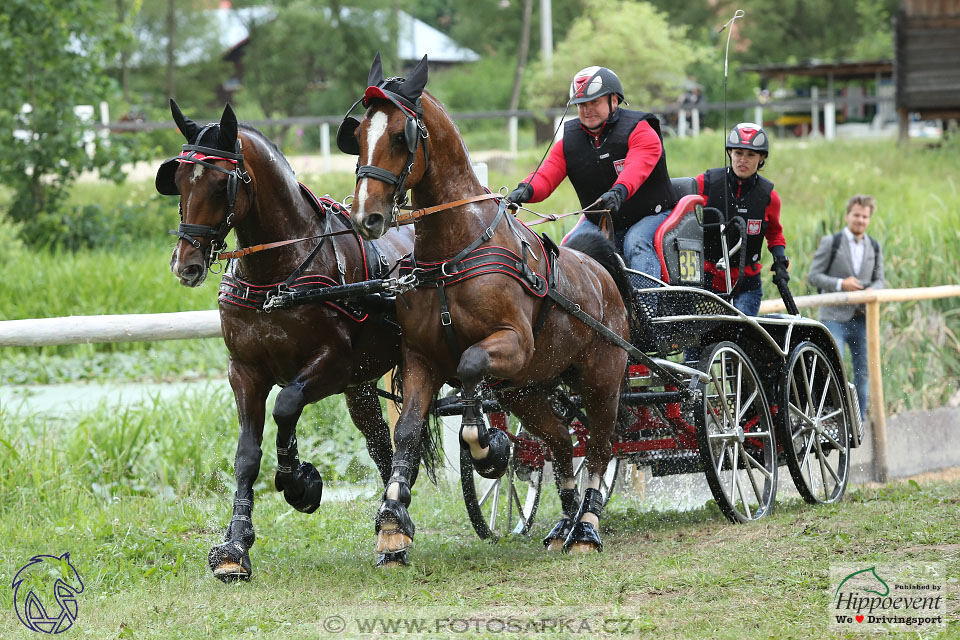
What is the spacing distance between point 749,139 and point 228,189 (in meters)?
3.49

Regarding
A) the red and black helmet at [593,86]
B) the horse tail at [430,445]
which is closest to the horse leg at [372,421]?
the horse tail at [430,445]

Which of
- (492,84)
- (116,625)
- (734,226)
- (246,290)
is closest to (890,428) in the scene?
(734,226)

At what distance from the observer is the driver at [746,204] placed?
22.9 ft

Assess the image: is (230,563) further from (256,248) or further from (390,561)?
(256,248)

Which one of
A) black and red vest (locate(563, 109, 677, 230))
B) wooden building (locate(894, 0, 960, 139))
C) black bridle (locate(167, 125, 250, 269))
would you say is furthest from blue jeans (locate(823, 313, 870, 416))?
wooden building (locate(894, 0, 960, 139))

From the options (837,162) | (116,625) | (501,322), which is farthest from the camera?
(837,162)

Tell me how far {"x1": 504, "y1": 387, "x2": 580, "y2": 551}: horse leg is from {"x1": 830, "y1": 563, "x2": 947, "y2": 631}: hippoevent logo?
1572 mm

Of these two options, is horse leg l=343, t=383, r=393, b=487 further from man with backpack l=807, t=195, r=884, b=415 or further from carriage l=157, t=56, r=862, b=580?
man with backpack l=807, t=195, r=884, b=415

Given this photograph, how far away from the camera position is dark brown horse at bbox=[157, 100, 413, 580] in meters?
4.85

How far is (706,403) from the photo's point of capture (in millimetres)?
6137

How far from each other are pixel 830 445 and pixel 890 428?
5.46 ft

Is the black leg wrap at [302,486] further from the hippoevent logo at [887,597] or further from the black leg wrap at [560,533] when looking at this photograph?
the hippoevent logo at [887,597]

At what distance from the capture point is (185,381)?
33.4 feet

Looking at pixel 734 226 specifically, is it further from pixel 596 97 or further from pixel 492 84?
pixel 492 84
